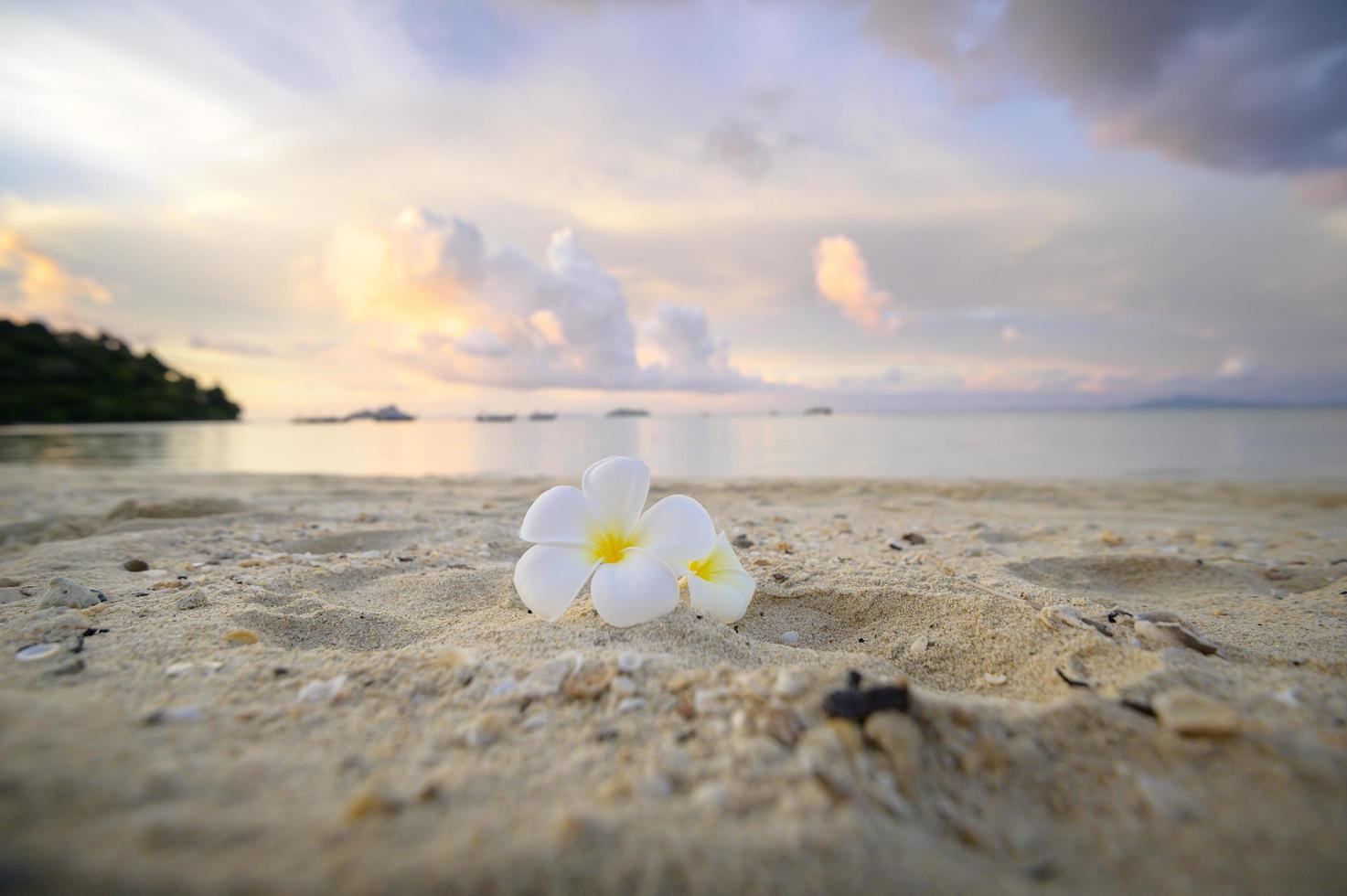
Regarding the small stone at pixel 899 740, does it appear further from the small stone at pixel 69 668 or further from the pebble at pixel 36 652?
the pebble at pixel 36 652

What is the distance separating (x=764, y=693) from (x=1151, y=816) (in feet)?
2.50

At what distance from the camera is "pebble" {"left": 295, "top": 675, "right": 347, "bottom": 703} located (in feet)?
5.22

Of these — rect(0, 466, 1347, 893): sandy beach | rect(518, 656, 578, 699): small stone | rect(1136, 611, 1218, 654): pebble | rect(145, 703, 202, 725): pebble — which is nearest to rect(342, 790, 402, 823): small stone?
rect(0, 466, 1347, 893): sandy beach

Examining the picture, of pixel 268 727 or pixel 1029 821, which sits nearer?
pixel 1029 821

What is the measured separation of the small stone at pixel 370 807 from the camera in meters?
1.06

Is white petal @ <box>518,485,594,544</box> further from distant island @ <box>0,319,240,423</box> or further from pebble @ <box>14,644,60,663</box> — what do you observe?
distant island @ <box>0,319,240,423</box>

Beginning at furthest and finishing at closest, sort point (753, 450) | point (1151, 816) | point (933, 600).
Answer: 1. point (753, 450)
2. point (933, 600)
3. point (1151, 816)

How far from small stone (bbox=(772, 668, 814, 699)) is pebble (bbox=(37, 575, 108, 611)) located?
2.63 m

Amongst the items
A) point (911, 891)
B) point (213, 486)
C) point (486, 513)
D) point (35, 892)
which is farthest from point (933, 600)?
point (213, 486)

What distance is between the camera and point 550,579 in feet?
6.48

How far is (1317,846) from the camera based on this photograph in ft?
3.48

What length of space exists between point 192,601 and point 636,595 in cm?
195

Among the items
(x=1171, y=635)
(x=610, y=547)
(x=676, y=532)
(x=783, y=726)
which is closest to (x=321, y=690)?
(x=610, y=547)

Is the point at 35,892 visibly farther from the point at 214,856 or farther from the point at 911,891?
the point at 911,891
